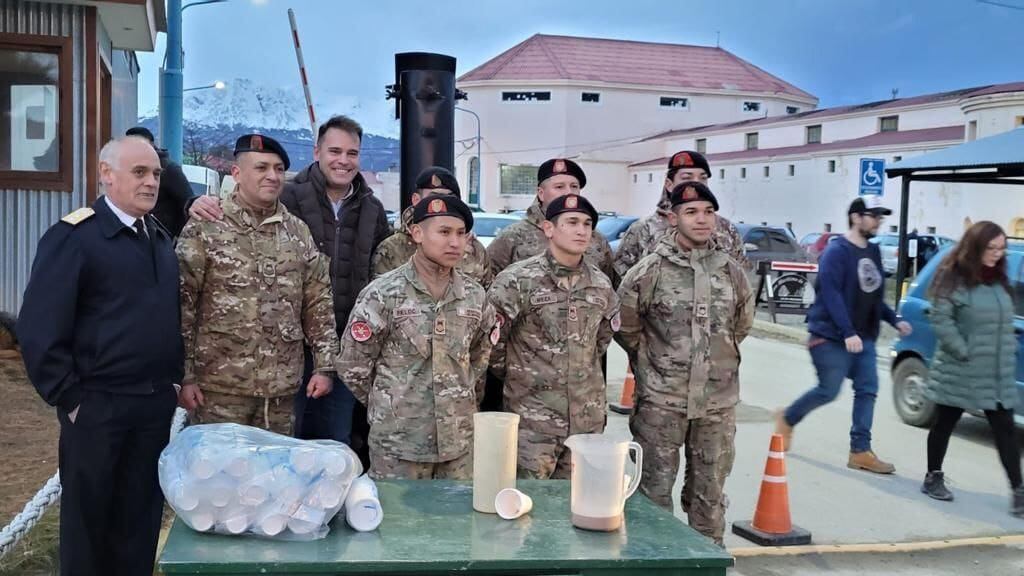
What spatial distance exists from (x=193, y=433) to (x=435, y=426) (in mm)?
1008

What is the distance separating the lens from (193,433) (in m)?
2.66

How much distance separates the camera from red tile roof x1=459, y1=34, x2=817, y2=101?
55.2 metres

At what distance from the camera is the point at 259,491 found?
92.7 inches

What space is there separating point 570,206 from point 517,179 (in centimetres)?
4898

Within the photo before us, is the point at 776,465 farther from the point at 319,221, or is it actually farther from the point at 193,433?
the point at 193,433

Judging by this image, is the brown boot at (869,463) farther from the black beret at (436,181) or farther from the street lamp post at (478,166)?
the street lamp post at (478,166)

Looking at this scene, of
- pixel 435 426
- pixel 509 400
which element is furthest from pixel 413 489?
pixel 509 400

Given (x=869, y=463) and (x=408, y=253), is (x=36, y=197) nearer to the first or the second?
(x=408, y=253)

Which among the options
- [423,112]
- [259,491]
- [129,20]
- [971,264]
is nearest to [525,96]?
[129,20]

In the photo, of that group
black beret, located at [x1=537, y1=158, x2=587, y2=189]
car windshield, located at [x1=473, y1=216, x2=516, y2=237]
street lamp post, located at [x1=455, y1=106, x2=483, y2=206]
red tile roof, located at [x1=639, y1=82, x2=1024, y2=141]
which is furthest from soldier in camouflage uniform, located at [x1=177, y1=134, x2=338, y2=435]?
street lamp post, located at [x1=455, y1=106, x2=483, y2=206]

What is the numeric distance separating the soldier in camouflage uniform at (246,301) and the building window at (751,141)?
4231 cm

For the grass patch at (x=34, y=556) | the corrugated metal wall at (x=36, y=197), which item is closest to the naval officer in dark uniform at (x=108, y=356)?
the grass patch at (x=34, y=556)

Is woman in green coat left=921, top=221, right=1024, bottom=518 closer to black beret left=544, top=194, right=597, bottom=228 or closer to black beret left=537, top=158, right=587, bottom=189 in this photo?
black beret left=537, top=158, right=587, bottom=189

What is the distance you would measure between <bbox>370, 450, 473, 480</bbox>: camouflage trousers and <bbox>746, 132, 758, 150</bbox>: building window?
42.6 metres
